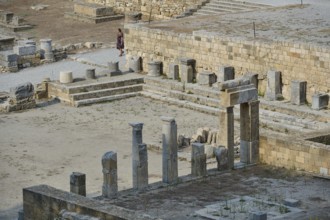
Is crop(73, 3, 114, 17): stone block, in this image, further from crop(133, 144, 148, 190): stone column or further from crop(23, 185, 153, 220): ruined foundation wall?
crop(23, 185, 153, 220): ruined foundation wall

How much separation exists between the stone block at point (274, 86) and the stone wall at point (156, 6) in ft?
39.6

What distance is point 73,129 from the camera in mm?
38000

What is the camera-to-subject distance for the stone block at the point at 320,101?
123 feet

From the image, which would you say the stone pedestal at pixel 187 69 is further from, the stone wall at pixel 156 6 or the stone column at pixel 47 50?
the stone wall at pixel 156 6

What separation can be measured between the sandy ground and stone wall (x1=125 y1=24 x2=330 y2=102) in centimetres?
230

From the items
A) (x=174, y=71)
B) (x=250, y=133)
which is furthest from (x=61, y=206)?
(x=174, y=71)

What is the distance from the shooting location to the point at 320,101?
37344mm

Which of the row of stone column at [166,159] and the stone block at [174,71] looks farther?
the stone block at [174,71]

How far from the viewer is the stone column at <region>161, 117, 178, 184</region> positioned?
98.0ft

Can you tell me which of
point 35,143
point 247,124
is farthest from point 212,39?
point 247,124

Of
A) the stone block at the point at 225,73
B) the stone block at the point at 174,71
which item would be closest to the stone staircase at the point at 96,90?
the stone block at the point at 174,71

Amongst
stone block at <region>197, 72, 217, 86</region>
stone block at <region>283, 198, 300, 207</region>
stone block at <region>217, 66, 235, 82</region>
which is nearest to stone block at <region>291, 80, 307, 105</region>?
stone block at <region>217, 66, 235, 82</region>

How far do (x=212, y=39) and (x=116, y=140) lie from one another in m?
6.51

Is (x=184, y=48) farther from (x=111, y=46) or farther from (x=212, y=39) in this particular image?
(x=111, y=46)
